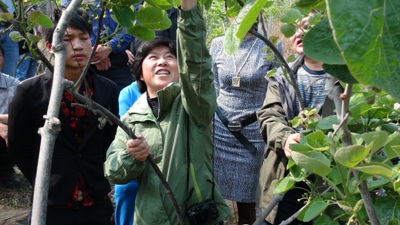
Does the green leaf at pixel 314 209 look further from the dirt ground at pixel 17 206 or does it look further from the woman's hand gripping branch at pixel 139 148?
the dirt ground at pixel 17 206

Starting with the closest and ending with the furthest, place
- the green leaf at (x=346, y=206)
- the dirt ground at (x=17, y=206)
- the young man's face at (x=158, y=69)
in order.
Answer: the green leaf at (x=346, y=206) → the young man's face at (x=158, y=69) → the dirt ground at (x=17, y=206)

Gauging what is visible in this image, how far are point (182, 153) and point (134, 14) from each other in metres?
1.26

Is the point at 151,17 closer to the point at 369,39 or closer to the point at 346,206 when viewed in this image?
the point at 346,206

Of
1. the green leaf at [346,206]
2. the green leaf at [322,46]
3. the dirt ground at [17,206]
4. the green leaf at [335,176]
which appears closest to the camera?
the green leaf at [322,46]

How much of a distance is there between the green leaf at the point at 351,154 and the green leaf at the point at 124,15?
2.20ft

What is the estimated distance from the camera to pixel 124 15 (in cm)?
145

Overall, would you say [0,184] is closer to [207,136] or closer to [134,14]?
[207,136]

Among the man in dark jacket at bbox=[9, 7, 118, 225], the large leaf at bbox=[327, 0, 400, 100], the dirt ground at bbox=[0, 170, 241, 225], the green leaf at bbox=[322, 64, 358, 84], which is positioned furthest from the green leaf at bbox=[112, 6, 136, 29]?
the dirt ground at bbox=[0, 170, 241, 225]

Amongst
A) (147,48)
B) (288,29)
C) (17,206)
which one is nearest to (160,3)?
(288,29)

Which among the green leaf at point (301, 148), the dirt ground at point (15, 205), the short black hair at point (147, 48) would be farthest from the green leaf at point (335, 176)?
the dirt ground at point (15, 205)

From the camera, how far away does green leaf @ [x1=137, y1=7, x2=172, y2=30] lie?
4.79ft

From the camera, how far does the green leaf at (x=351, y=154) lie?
977 millimetres

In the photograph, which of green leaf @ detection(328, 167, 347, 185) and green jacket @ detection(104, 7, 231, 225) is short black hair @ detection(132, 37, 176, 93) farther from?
green leaf @ detection(328, 167, 347, 185)

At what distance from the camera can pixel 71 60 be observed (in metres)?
2.86
